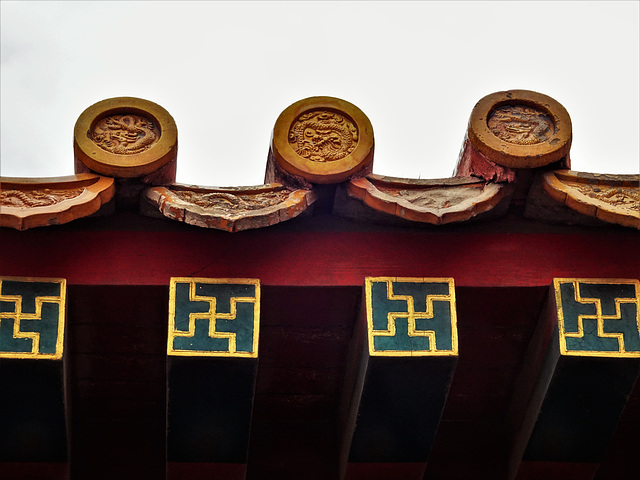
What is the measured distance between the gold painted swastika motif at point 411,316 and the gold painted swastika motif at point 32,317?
1.20 meters

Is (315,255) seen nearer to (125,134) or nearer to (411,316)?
(411,316)

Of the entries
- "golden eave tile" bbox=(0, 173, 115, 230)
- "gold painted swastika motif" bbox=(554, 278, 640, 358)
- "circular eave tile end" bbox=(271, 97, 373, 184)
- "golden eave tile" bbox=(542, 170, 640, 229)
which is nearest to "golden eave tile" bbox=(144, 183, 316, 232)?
"circular eave tile end" bbox=(271, 97, 373, 184)

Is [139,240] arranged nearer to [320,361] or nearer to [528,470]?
[320,361]

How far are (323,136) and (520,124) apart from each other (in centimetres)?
83

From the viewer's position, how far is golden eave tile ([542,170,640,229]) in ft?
15.3

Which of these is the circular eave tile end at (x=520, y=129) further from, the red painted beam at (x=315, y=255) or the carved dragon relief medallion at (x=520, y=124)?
the red painted beam at (x=315, y=255)

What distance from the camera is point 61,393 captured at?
4.54 m

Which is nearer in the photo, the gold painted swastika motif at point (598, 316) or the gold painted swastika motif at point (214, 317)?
the gold painted swastika motif at point (214, 317)

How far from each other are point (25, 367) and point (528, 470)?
2131 millimetres

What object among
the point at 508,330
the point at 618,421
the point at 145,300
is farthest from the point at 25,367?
the point at 618,421

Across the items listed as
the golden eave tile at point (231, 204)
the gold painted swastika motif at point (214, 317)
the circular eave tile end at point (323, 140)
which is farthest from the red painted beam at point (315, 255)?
the circular eave tile end at point (323, 140)

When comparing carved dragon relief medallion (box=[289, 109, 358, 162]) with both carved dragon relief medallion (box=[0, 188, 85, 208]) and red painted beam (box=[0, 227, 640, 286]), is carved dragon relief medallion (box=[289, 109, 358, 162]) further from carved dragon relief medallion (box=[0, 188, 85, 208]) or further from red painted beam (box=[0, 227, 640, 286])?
carved dragon relief medallion (box=[0, 188, 85, 208])

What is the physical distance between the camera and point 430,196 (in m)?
4.79

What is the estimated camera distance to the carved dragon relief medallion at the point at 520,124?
481cm
